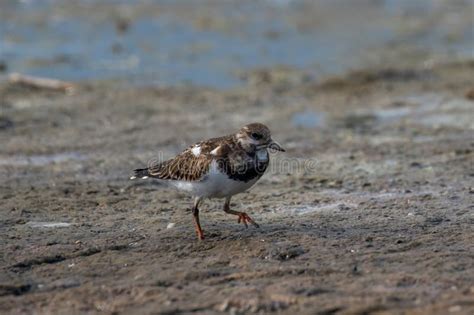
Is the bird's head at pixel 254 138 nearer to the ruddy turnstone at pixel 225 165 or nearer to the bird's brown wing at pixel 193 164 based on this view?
the ruddy turnstone at pixel 225 165

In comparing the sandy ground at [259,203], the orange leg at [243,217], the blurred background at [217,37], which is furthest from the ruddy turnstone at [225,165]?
the blurred background at [217,37]

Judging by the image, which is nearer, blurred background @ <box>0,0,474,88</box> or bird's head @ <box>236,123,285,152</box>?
bird's head @ <box>236,123,285,152</box>

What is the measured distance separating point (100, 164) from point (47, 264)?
11.6 ft

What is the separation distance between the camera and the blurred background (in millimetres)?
15297

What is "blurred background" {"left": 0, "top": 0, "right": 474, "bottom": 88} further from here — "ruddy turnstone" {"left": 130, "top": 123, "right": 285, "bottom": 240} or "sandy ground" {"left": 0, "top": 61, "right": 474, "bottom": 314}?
"ruddy turnstone" {"left": 130, "top": 123, "right": 285, "bottom": 240}

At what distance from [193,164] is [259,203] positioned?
132 cm

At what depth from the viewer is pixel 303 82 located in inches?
567

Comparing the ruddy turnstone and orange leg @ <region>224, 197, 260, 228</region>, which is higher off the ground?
the ruddy turnstone

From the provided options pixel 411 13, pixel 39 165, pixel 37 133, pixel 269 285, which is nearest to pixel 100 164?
pixel 39 165

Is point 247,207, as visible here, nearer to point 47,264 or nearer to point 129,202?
point 129,202

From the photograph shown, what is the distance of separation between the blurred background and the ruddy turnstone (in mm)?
6815

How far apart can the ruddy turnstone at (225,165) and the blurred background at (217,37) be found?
681 cm

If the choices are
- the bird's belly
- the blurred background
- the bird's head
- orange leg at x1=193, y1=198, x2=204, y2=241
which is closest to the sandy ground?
orange leg at x1=193, y1=198, x2=204, y2=241

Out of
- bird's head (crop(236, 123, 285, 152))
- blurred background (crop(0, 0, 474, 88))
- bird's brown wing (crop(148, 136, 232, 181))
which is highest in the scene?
blurred background (crop(0, 0, 474, 88))
